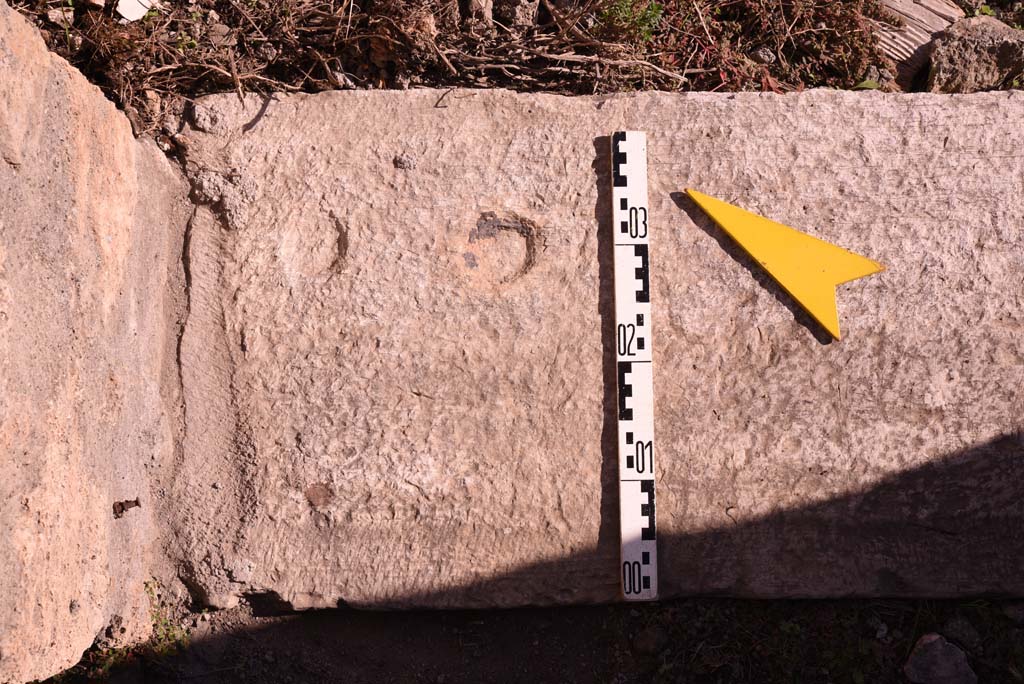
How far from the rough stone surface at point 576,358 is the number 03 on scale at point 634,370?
0.04 metres

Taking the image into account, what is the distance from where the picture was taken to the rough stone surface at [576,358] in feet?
7.09

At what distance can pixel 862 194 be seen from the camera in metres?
2.23

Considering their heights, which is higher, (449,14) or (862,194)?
(449,14)

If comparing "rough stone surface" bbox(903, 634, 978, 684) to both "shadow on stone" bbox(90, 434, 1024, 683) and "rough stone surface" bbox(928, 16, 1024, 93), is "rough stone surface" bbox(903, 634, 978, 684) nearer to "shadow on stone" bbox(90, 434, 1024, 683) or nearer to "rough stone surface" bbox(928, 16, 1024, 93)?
"shadow on stone" bbox(90, 434, 1024, 683)

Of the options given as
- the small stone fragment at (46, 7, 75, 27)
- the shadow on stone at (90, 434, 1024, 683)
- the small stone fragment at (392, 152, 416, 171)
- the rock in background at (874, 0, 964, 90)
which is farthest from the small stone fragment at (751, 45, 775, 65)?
the small stone fragment at (46, 7, 75, 27)

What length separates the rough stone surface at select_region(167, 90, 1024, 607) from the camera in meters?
2.16

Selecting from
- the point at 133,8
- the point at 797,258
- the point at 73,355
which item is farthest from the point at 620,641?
the point at 133,8

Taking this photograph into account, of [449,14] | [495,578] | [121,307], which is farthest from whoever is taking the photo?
[449,14]

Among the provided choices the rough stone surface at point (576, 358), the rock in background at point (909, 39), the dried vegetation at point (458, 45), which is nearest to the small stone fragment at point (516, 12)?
the dried vegetation at point (458, 45)

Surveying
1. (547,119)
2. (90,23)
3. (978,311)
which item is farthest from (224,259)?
(978,311)

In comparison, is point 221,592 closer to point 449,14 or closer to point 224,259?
point 224,259

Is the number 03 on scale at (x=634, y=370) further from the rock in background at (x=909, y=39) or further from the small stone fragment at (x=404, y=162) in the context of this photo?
the rock in background at (x=909, y=39)

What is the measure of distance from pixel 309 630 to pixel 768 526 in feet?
4.02

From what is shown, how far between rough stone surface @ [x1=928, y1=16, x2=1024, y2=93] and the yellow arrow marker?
2.65ft
